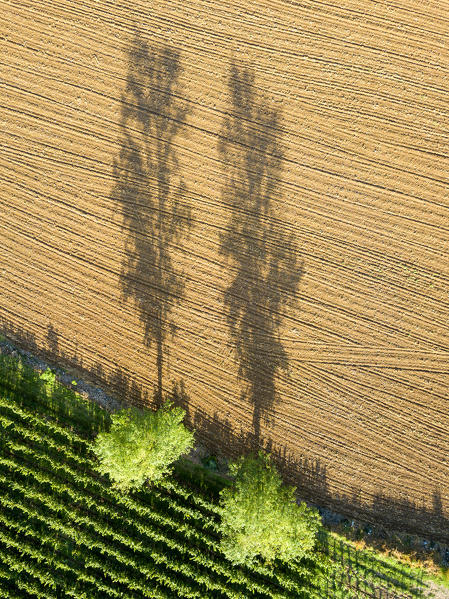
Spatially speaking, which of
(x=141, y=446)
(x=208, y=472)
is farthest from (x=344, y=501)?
(x=141, y=446)

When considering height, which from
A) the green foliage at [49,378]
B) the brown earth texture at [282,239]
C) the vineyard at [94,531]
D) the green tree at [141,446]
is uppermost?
the brown earth texture at [282,239]

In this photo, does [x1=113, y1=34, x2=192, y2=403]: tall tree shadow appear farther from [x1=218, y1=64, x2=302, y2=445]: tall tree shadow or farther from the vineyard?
the vineyard

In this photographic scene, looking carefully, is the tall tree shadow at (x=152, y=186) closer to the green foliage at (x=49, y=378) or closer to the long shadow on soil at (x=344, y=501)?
the long shadow on soil at (x=344, y=501)

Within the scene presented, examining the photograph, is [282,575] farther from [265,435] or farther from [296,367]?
[296,367]

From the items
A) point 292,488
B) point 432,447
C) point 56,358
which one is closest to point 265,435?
point 292,488

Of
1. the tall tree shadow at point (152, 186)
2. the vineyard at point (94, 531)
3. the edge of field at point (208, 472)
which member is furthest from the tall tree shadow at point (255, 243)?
the vineyard at point (94, 531)

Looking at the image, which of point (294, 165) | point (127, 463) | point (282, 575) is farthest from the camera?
point (294, 165)
